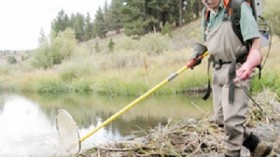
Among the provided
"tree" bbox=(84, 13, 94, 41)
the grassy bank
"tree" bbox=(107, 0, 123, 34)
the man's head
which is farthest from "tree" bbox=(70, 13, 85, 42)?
the man's head

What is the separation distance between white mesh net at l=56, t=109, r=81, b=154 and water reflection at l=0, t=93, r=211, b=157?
1.40ft

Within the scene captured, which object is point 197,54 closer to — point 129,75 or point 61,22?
point 129,75

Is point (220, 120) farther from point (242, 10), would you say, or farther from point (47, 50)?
point (47, 50)

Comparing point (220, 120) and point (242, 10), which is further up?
point (242, 10)

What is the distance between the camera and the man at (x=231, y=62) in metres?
2.47

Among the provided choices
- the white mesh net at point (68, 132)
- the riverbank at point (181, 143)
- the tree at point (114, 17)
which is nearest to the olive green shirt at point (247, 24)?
the riverbank at point (181, 143)

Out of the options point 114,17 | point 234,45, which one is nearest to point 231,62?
point 234,45

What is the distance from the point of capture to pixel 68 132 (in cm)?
336

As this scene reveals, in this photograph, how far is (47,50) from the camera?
2166 cm

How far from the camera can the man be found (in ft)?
8.09

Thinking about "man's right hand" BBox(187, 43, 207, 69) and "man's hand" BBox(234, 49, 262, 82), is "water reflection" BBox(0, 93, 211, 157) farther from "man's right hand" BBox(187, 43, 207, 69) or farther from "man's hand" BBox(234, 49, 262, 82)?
"man's hand" BBox(234, 49, 262, 82)

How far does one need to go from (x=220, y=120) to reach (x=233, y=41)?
590 mm

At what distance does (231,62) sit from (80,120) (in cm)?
507

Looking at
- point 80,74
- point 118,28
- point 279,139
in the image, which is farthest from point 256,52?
point 118,28
